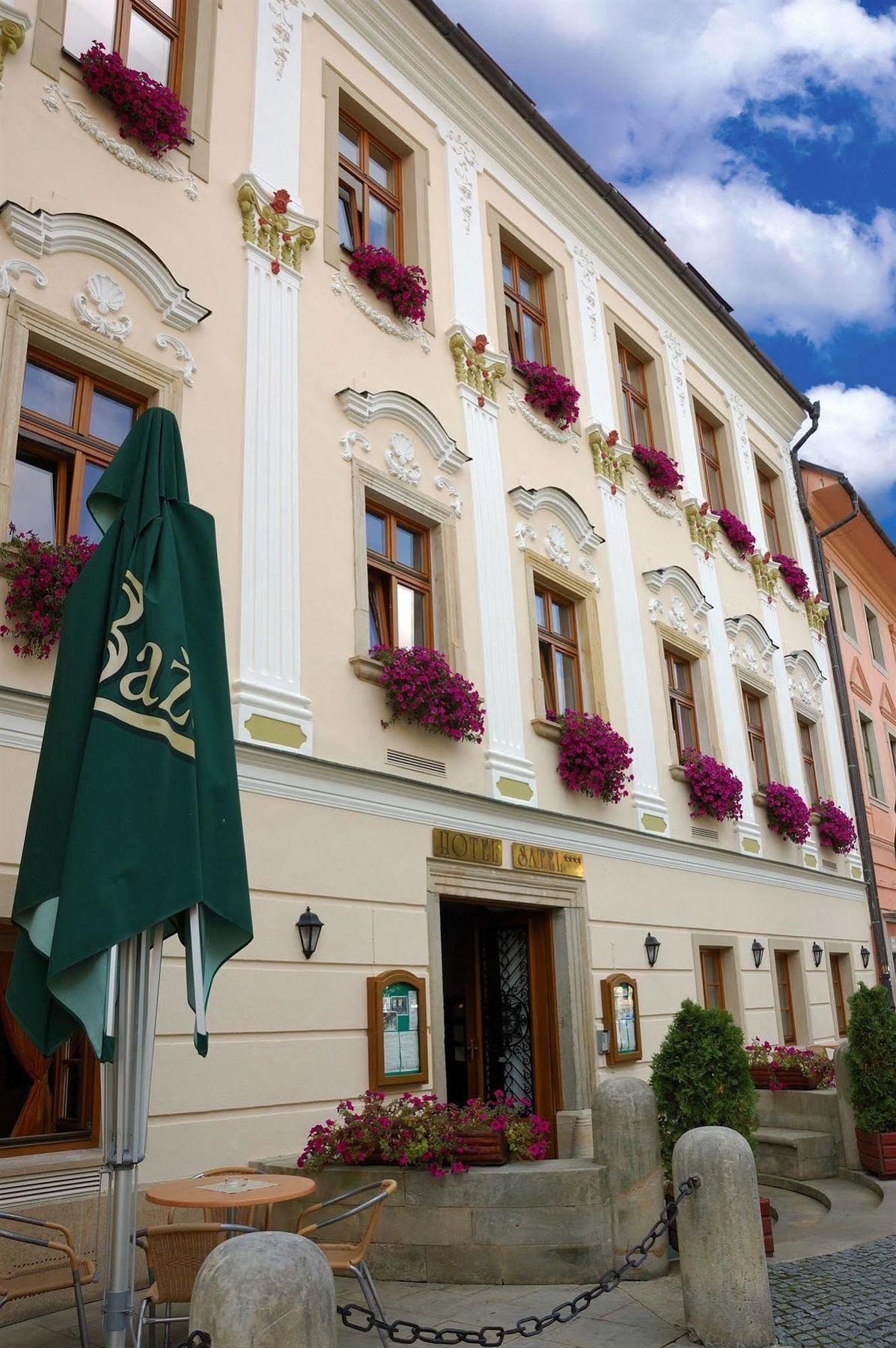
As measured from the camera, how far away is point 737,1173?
545cm

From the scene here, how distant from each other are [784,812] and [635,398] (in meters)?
6.14

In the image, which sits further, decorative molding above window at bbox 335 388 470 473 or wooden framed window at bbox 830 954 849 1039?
wooden framed window at bbox 830 954 849 1039

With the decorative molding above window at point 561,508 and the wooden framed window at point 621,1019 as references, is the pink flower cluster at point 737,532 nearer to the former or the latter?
the decorative molding above window at point 561,508

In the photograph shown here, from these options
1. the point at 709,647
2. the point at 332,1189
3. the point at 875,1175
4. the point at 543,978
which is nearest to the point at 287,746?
the point at 332,1189

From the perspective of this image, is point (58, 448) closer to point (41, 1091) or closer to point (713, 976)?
point (41, 1091)

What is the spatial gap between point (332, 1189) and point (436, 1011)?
→ 6.75 feet

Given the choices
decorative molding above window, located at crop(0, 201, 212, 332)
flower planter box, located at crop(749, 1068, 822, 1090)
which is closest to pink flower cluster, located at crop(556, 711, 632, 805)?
flower planter box, located at crop(749, 1068, 822, 1090)

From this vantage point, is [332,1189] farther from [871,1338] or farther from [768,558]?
[768,558]

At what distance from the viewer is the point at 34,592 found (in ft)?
20.9

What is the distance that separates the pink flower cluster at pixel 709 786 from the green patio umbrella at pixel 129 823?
9429 mm

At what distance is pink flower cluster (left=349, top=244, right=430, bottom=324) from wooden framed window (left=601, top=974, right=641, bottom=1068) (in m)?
6.85

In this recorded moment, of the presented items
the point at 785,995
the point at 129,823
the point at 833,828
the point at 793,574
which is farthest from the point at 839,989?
the point at 129,823

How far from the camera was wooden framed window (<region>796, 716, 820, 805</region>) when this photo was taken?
17312mm

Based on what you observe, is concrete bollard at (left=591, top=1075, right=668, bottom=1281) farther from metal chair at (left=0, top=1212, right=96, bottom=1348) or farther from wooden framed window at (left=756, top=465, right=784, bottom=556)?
wooden framed window at (left=756, top=465, right=784, bottom=556)
